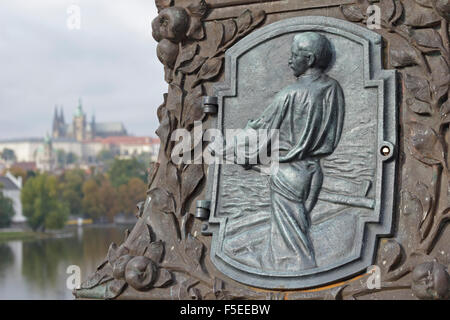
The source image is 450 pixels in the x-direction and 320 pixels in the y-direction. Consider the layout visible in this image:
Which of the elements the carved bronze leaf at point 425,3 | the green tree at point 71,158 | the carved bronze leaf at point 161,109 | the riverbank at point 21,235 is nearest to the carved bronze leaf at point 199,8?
the carved bronze leaf at point 161,109

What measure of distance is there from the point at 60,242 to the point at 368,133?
39.0m

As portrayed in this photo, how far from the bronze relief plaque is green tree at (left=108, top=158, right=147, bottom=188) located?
4586 centimetres

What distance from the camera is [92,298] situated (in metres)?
4.54

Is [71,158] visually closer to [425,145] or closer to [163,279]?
[163,279]

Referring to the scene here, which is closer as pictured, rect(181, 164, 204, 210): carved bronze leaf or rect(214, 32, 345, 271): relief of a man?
rect(214, 32, 345, 271): relief of a man

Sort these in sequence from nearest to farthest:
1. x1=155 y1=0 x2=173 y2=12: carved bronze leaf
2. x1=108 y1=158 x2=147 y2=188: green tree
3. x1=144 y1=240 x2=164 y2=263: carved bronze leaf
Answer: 1. x1=144 y1=240 x2=164 y2=263: carved bronze leaf
2. x1=155 y1=0 x2=173 y2=12: carved bronze leaf
3. x1=108 y1=158 x2=147 y2=188: green tree

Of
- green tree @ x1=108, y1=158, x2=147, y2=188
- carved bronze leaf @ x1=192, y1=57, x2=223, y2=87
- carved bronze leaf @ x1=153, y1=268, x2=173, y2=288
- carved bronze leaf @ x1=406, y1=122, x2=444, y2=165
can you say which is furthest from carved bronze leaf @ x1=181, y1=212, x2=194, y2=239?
Result: green tree @ x1=108, y1=158, x2=147, y2=188

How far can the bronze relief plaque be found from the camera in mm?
3990

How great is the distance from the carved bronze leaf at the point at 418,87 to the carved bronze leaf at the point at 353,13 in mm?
460

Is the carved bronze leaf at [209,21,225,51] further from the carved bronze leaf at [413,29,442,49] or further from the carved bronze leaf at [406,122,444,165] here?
the carved bronze leaf at [406,122,444,165]

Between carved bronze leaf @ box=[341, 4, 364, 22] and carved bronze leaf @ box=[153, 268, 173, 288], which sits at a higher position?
carved bronze leaf @ box=[341, 4, 364, 22]

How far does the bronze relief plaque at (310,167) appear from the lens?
3.99 m

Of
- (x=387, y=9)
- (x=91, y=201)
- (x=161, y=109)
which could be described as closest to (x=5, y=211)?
(x=91, y=201)
